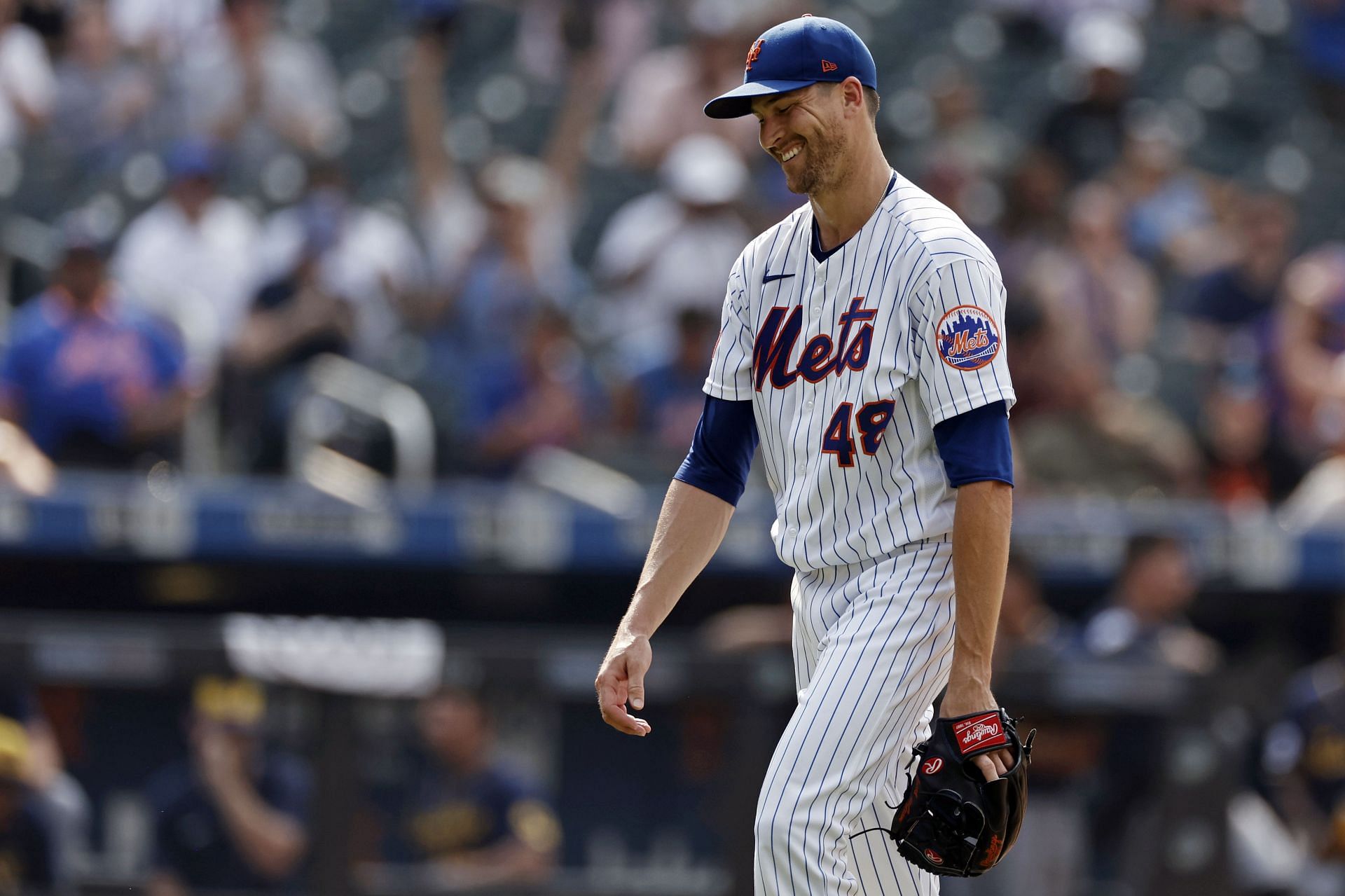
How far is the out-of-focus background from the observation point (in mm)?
5887

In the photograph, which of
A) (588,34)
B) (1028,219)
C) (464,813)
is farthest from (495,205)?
(464,813)

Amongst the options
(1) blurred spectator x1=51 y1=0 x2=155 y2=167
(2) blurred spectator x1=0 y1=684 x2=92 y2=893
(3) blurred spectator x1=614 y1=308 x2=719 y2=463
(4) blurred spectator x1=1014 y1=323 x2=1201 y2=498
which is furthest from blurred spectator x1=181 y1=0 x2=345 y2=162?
(2) blurred spectator x1=0 y1=684 x2=92 y2=893

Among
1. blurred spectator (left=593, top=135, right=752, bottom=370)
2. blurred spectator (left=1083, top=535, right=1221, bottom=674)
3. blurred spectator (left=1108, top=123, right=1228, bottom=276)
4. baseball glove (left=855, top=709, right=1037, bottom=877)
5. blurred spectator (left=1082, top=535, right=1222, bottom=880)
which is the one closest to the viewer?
baseball glove (left=855, top=709, right=1037, bottom=877)

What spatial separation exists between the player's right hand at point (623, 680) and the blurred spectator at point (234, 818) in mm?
2731

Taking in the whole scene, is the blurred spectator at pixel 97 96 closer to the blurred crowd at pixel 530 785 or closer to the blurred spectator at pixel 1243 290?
the blurred crowd at pixel 530 785

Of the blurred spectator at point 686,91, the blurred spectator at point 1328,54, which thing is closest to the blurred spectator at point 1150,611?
the blurred spectator at point 686,91

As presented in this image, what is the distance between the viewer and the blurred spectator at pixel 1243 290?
8.54 meters

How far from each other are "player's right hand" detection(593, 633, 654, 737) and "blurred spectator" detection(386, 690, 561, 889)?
2579mm

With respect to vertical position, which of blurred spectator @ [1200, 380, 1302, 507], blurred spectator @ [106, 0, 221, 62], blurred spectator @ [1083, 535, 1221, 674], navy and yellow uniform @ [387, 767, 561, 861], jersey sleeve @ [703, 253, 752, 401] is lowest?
navy and yellow uniform @ [387, 767, 561, 861]

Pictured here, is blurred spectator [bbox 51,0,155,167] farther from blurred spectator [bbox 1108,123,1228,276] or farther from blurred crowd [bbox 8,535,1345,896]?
blurred spectator [bbox 1108,123,1228,276]

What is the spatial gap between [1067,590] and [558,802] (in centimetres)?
214

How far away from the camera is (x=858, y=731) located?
3154mm

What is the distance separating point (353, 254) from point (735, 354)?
4.96 m

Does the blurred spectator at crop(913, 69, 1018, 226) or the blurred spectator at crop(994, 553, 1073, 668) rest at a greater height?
the blurred spectator at crop(913, 69, 1018, 226)
